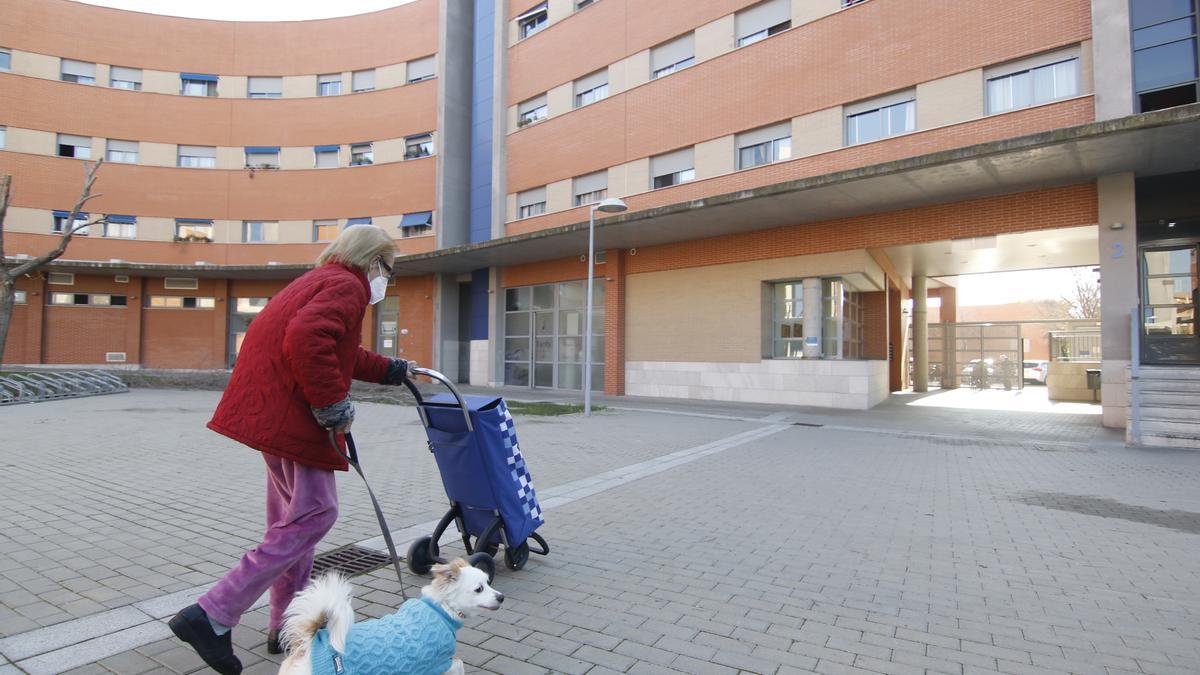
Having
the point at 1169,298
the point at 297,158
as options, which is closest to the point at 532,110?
the point at 297,158

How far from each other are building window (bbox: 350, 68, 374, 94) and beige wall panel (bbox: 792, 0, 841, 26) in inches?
788

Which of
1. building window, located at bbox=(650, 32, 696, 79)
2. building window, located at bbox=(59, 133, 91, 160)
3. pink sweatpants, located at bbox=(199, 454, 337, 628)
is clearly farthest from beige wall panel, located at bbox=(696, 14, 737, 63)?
building window, located at bbox=(59, 133, 91, 160)

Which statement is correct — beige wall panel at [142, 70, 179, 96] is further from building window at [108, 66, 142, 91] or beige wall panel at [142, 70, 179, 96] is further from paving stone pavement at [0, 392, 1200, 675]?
paving stone pavement at [0, 392, 1200, 675]

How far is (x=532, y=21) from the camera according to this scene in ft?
78.3

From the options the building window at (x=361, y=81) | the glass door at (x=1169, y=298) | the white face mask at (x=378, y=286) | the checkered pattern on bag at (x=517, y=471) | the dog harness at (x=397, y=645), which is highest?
the building window at (x=361, y=81)

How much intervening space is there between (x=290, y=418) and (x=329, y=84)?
31225 mm

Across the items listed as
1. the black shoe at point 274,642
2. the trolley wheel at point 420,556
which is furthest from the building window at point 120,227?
the black shoe at point 274,642

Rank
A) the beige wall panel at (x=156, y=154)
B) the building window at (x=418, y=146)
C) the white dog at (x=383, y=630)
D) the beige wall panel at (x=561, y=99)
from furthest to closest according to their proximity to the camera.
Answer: the beige wall panel at (x=156, y=154)
the building window at (x=418, y=146)
the beige wall panel at (x=561, y=99)
the white dog at (x=383, y=630)

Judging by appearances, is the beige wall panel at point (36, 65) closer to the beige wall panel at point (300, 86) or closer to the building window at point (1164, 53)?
the beige wall panel at point (300, 86)

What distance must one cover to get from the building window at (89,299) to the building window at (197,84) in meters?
10.2

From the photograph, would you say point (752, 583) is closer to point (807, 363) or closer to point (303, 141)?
point (807, 363)

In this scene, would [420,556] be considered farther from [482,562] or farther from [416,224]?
[416,224]

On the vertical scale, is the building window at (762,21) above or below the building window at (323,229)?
above

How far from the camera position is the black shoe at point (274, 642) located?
8.80ft
